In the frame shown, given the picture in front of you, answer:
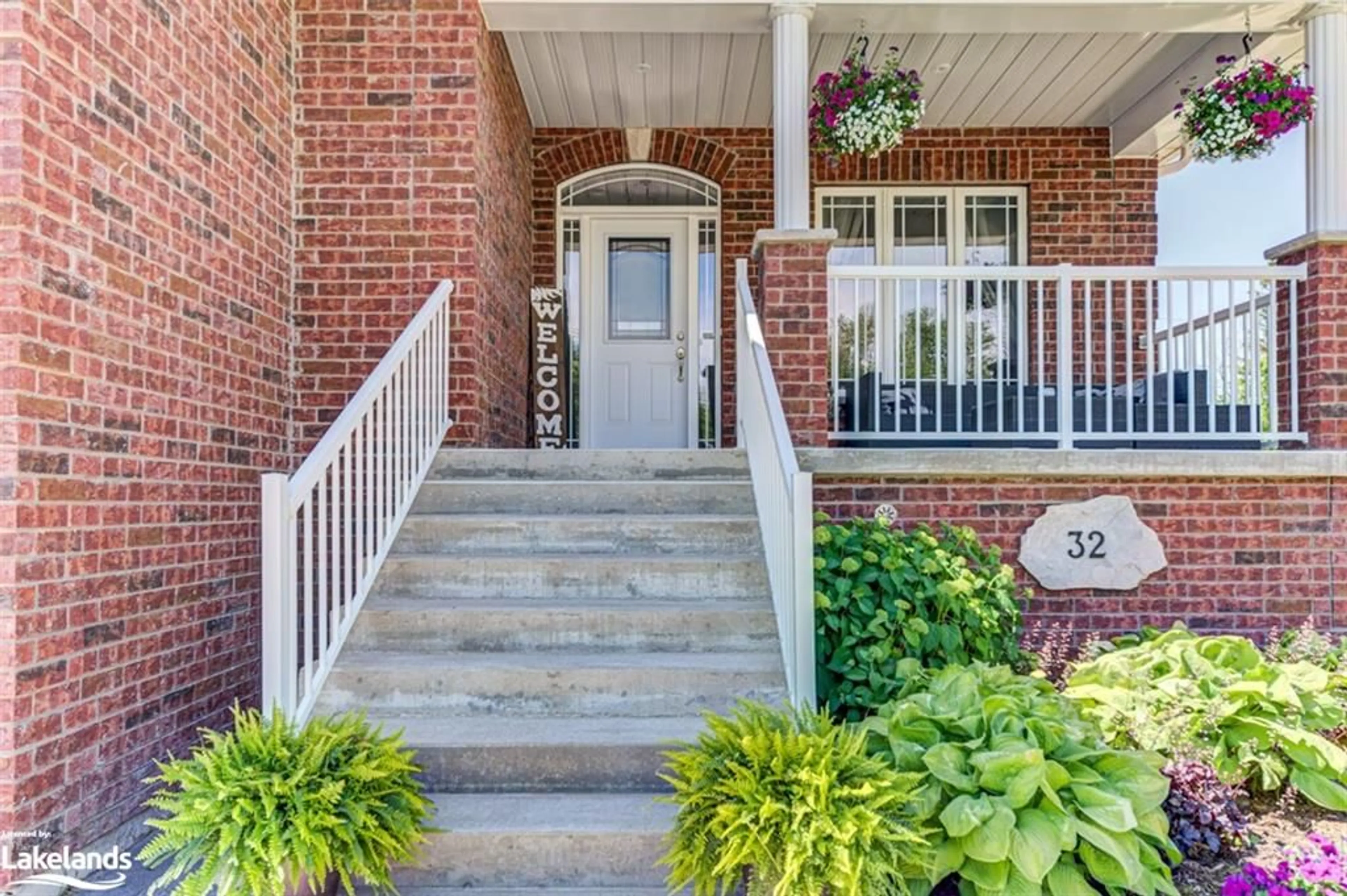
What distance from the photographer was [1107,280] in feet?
13.2

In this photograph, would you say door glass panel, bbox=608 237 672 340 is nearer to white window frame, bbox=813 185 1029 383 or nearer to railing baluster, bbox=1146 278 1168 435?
white window frame, bbox=813 185 1029 383

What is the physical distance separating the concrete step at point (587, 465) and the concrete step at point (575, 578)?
0.73 m

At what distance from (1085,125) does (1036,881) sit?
224 inches

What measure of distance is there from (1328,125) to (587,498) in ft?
13.2

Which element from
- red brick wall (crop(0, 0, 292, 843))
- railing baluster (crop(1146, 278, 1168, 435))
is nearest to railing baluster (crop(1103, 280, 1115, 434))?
railing baluster (crop(1146, 278, 1168, 435))

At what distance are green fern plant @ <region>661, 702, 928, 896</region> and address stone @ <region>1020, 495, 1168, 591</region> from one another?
2.10 m

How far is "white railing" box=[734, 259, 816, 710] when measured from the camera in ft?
9.07

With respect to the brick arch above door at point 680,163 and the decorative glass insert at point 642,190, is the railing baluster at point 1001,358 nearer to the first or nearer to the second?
the brick arch above door at point 680,163

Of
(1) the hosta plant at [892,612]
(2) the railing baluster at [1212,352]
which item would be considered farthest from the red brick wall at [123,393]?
(2) the railing baluster at [1212,352]

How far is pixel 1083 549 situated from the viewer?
155 inches

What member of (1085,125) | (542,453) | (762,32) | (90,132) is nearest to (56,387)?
(90,132)

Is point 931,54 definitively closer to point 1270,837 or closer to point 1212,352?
point 1212,352

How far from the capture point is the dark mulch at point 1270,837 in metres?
2.38

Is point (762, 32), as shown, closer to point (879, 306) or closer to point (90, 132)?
point (879, 306)
